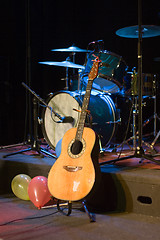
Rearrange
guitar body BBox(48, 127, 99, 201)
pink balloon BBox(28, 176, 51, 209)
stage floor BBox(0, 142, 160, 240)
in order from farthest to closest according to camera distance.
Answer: pink balloon BBox(28, 176, 51, 209)
guitar body BBox(48, 127, 99, 201)
stage floor BBox(0, 142, 160, 240)

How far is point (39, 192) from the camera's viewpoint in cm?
299

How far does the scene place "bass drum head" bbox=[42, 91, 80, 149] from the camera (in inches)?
159

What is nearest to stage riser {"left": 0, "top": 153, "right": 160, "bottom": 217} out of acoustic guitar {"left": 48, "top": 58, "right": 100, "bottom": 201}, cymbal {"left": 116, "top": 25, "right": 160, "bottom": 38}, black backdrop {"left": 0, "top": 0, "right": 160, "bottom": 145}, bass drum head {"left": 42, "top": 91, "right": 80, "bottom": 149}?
acoustic guitar {"left": 48, "top": 58, "right": 100, "bottom": 201}

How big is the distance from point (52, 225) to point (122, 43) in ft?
12.7

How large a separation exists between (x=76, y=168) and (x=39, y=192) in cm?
52

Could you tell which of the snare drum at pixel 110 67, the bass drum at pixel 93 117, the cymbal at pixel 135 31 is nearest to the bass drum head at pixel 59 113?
the bass drum at pixel 93 117

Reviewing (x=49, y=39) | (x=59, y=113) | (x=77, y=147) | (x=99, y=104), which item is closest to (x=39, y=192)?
(x=77, y=147)

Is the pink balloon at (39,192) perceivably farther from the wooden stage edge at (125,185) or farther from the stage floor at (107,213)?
the wooden stage edge at (125,185)

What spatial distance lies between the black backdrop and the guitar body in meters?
2.40

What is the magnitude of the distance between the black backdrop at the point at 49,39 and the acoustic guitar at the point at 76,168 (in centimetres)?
239

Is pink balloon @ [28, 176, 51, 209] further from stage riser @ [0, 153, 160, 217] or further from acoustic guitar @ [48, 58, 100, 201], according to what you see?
stage riser @ [0, 153, 160, 217]

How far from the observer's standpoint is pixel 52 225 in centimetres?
263

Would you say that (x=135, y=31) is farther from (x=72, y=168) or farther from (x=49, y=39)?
(x=72, y=168)

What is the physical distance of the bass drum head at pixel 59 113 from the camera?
13.3 ft
